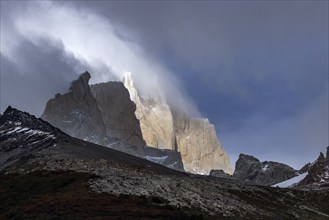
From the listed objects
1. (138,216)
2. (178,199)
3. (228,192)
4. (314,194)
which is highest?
(314,194)

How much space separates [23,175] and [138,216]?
44.8m

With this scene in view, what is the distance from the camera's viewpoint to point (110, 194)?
12231 cm

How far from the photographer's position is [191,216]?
361ft

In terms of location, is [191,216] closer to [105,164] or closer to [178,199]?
[178,199]

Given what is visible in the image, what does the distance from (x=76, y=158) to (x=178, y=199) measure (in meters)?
43.2

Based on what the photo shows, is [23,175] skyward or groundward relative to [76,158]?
groundward

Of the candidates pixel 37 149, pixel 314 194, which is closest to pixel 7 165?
pixel 37 149

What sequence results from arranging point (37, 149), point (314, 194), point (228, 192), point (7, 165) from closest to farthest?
point (228, 192) → point (7, 165) → point (37, 149) → point (314, 194)

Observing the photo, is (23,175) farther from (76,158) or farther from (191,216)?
(191,216)

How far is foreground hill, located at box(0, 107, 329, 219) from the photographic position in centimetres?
11112

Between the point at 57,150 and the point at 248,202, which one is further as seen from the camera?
the point at 57,150

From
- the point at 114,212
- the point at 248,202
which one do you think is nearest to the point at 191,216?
the point at 114,212

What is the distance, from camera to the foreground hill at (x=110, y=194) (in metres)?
111

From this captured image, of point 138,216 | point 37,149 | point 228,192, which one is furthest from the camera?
point 37,149
